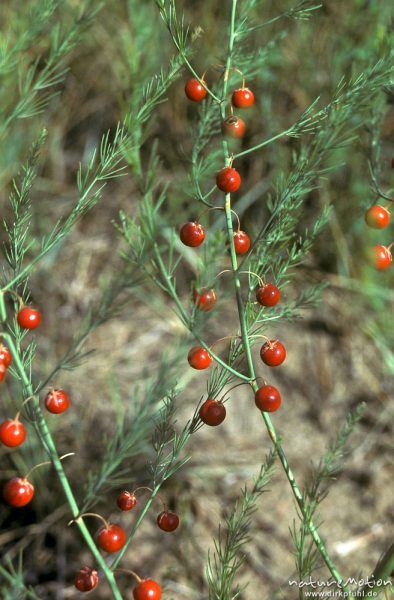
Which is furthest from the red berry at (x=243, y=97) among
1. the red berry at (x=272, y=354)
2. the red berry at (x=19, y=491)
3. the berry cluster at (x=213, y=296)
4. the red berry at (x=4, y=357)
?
the red berry at (x=19, y=491)

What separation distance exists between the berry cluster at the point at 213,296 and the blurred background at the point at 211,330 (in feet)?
1.75

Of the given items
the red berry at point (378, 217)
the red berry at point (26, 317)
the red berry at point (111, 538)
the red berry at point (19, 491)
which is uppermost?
the red berry at point (26, 317)

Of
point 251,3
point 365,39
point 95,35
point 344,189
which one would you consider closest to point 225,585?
point 251,3

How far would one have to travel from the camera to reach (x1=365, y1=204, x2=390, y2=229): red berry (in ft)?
2.77

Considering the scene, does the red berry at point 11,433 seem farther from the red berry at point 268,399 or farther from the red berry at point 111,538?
the red berry at point 268,399

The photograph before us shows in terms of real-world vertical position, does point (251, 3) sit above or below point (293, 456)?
above

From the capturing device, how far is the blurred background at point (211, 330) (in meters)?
1.52

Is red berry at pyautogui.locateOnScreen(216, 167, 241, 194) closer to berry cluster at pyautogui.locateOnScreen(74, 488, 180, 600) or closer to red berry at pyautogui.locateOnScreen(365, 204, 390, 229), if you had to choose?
red berry at pyautogui.locateOnScreen(365, 204, 390, 229)

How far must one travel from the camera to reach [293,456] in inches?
67.4

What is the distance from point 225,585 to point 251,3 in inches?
27.6

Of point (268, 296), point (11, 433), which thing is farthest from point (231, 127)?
point (11, 433)

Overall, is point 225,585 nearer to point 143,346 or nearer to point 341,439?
point 341,439

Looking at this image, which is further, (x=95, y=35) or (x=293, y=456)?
(x=95, y=35)

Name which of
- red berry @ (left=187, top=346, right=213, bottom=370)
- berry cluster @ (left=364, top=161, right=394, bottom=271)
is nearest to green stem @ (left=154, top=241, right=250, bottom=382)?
red berry @ (left=187, top=346, right=213, bottom=370)
